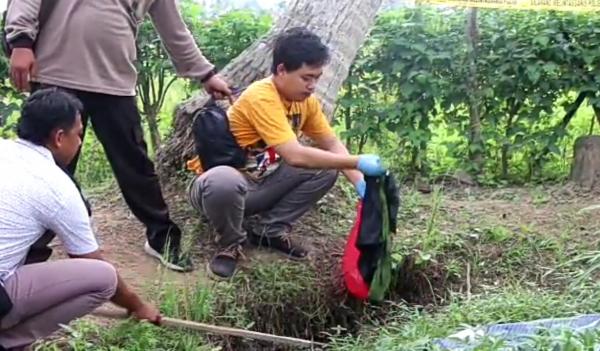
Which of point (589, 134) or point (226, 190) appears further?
point (589, 134)

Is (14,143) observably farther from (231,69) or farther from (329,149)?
(231,69)

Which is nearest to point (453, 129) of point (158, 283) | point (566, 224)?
point (566, 224)

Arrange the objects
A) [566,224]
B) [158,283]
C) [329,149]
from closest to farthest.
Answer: [158,283] < [329,149] < [566,224]

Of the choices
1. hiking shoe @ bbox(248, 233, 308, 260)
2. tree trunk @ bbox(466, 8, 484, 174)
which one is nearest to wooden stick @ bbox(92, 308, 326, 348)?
hiking shoe @ bbox(248, 233, 308, 260)

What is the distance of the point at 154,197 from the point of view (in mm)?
4438

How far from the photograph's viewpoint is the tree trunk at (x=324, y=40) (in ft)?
17.5

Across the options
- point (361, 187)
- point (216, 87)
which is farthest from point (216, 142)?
point (361, 187)

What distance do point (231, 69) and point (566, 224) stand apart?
206 centimetres

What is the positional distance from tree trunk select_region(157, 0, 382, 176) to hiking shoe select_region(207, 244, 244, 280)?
85cm

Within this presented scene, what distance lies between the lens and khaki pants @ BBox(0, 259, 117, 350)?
3.20 meters

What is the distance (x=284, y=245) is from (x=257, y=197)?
0.97 feet

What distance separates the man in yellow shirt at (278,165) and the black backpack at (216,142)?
0.04 metres

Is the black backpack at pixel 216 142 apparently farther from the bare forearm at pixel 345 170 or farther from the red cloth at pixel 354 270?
the red cloth at pixel 354 270

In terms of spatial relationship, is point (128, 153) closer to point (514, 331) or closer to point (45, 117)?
point (45, 117)
